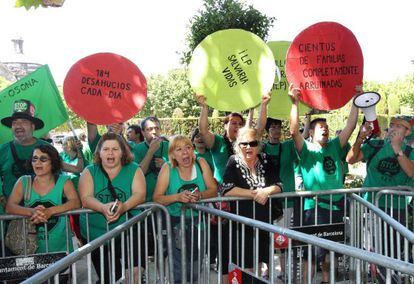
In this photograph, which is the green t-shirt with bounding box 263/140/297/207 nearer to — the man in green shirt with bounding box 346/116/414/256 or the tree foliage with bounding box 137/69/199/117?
the man in green shirt with bounding box 346/116/414/256

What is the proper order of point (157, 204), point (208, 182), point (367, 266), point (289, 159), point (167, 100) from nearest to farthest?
1. point (157, 204)
2. point (208, 182)
3. point (367, 266)
4. point (289, 159)
5. point (167, 100)

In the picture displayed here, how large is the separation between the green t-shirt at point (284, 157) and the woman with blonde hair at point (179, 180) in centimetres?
115

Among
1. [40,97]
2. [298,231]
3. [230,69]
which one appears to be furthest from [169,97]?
[298,231]

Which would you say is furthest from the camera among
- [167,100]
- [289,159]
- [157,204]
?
[167,100]

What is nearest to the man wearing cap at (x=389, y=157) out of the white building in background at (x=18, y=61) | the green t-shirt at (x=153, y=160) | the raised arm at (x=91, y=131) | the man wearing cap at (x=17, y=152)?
the green t-shirt at (x=153, y=160)

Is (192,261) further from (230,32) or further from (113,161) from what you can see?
(230,32)

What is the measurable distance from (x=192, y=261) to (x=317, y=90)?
83.7 inches

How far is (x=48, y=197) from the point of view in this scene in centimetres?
374

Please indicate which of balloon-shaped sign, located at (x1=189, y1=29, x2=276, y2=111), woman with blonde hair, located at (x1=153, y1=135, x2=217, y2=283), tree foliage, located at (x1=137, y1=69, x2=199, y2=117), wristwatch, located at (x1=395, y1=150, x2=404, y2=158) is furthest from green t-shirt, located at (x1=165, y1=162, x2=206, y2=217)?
tree foliage, located at (x1=137, y1=69, x2=199, y2=117)

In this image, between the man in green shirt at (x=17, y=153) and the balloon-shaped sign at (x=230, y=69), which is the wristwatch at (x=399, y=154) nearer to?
the balloon-shaped sign at (x=230, y=69)

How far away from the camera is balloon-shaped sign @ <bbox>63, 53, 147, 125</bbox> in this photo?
4703mm

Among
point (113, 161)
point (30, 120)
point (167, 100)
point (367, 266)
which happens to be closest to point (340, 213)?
point (367, 266)

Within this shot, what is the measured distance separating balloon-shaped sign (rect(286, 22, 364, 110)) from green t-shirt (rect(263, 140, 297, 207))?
64cm

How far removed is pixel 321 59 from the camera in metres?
4.69
